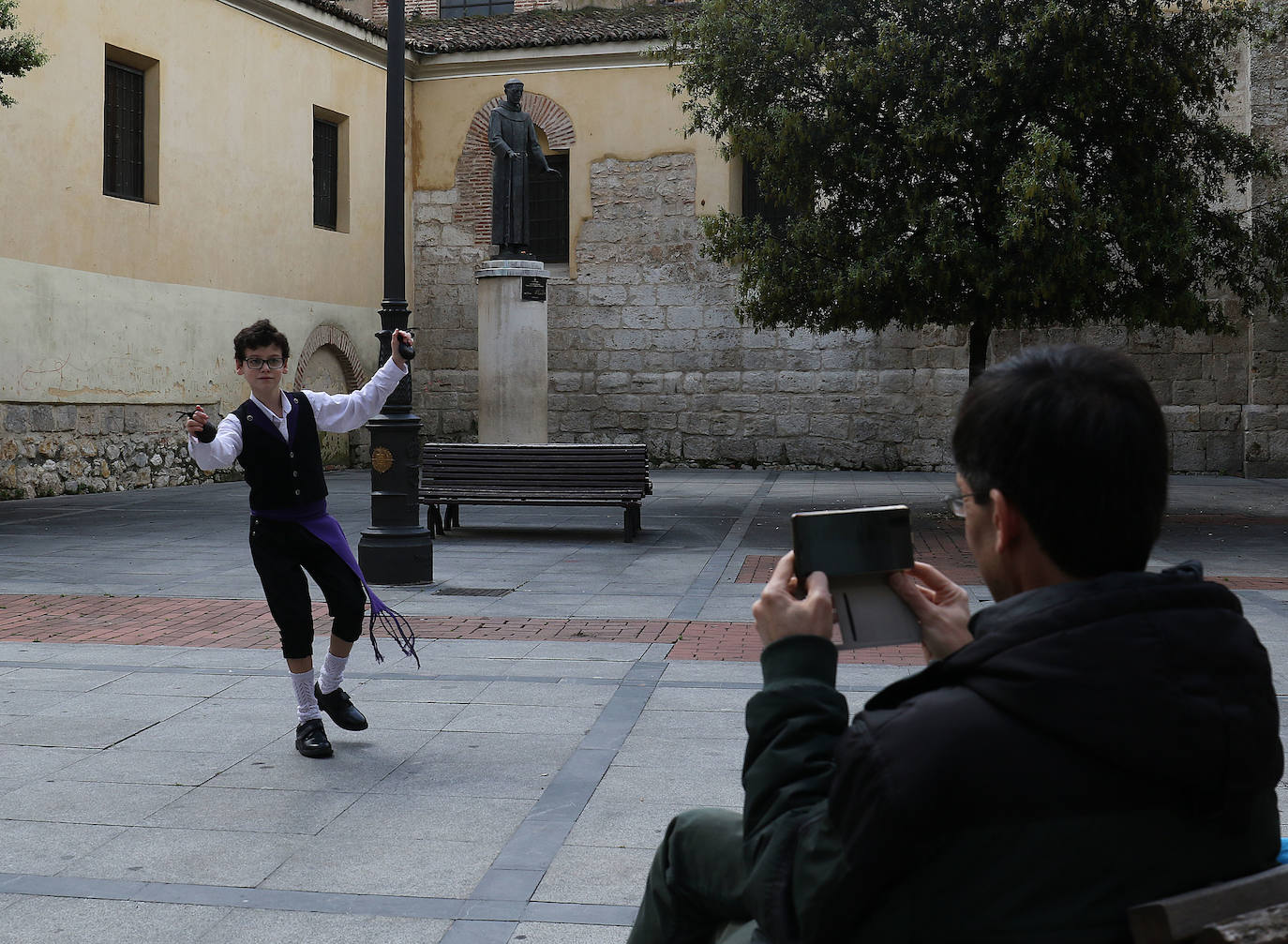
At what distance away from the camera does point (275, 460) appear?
495 centimetres

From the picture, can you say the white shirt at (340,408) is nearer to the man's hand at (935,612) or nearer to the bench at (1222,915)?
the man's hand at (935,612)

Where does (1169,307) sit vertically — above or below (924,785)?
above

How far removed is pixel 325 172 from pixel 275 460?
56.8 ft

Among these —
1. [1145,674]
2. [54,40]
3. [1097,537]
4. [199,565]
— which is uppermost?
[54,40]

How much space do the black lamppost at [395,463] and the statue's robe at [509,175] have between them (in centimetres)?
500

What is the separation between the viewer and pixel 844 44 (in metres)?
12.4

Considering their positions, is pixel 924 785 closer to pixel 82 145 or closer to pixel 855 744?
pixel 855 744

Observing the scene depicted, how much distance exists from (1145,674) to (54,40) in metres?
16.9

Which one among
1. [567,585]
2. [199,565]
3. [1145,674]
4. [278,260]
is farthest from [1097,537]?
[278,260]

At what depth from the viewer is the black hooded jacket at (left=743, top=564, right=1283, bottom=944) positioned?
141 cm

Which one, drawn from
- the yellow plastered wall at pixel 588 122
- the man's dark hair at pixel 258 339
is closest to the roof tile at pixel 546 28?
the yellow plastered wall at pixel 588 122

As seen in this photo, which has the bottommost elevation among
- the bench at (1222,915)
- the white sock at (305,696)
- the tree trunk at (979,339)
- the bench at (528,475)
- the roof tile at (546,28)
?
the white sock at (305,696)

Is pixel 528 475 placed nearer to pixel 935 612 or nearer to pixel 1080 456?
pixel 935 612

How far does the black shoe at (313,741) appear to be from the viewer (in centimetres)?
491
